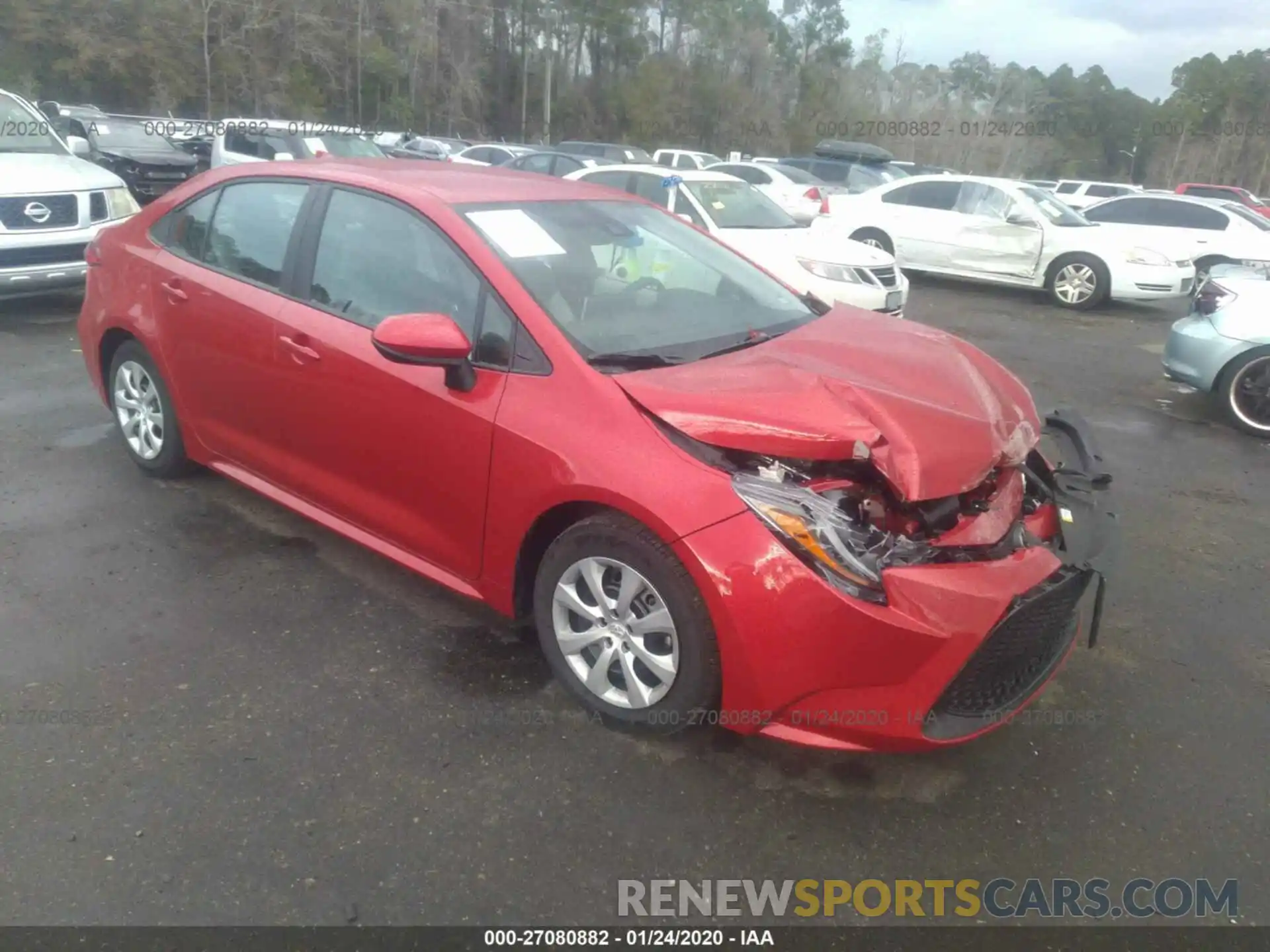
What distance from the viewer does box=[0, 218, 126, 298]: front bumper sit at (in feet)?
24.6

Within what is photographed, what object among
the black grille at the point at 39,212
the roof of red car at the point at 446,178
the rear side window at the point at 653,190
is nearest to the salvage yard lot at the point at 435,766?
the roof of red car at the point at 446,178

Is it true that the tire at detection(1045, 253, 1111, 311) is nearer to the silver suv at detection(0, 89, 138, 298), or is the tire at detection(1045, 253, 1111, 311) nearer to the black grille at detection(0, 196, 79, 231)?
the silver suv at detection(0, 89, 138, 298)

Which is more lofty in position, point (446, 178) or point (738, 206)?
point (446, 178)

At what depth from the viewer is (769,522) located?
2.55 metres

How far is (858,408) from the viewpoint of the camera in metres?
2.80

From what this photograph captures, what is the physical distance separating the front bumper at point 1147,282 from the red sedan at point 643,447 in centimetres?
949

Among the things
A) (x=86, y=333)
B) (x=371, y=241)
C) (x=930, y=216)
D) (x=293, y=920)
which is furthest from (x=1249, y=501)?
(x=930, y=216)

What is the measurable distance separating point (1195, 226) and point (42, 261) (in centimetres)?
1478

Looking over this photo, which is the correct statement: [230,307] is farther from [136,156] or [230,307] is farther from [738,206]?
[136,156]

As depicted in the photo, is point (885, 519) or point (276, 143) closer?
point (885, 519)

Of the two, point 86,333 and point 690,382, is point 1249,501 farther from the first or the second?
point 86,333

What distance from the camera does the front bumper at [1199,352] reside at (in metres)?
6.66

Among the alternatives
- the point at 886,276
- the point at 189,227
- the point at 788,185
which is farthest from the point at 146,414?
the point at 788,185

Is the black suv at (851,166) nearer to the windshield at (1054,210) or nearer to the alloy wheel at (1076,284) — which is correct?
the windshield at (1054,210)
